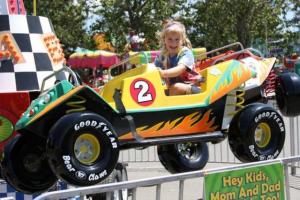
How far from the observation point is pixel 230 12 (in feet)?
88.6

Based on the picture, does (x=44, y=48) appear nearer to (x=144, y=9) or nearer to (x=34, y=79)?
(x=34, y=79)

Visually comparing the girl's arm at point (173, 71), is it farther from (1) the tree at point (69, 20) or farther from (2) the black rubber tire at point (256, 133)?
(1) the tree at point (69, 20)

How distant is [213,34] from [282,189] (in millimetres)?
25921

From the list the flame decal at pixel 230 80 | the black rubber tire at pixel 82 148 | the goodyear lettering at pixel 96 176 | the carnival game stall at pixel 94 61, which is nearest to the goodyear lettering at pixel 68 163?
the black rubber tire at pixel 82 148

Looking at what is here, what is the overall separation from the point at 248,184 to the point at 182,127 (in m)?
0.62

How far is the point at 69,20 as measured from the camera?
94.7 feet

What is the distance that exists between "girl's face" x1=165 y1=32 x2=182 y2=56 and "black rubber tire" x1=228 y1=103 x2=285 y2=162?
65 cm

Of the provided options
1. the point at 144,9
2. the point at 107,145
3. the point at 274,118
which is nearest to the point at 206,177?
the point at 107,145

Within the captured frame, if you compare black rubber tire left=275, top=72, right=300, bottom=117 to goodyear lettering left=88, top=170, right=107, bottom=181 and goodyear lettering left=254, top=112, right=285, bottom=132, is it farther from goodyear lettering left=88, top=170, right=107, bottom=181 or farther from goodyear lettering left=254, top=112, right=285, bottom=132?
goodyear lettering left=88, top=170, right=107, bottom=181

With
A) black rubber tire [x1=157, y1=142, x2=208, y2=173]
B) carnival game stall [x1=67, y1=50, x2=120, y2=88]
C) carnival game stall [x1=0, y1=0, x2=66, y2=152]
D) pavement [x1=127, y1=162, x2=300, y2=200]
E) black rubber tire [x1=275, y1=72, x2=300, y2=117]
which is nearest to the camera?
black rubber tire [x1=275, y1=72, x2=300, y2=117]

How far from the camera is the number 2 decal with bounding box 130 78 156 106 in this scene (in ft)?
12.1

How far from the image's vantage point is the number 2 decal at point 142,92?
370 cm

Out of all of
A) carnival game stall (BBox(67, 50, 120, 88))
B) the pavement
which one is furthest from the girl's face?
carnival game stall (BBox(67, 50, 120, 88))

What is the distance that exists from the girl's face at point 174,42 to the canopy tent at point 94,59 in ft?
58.2
